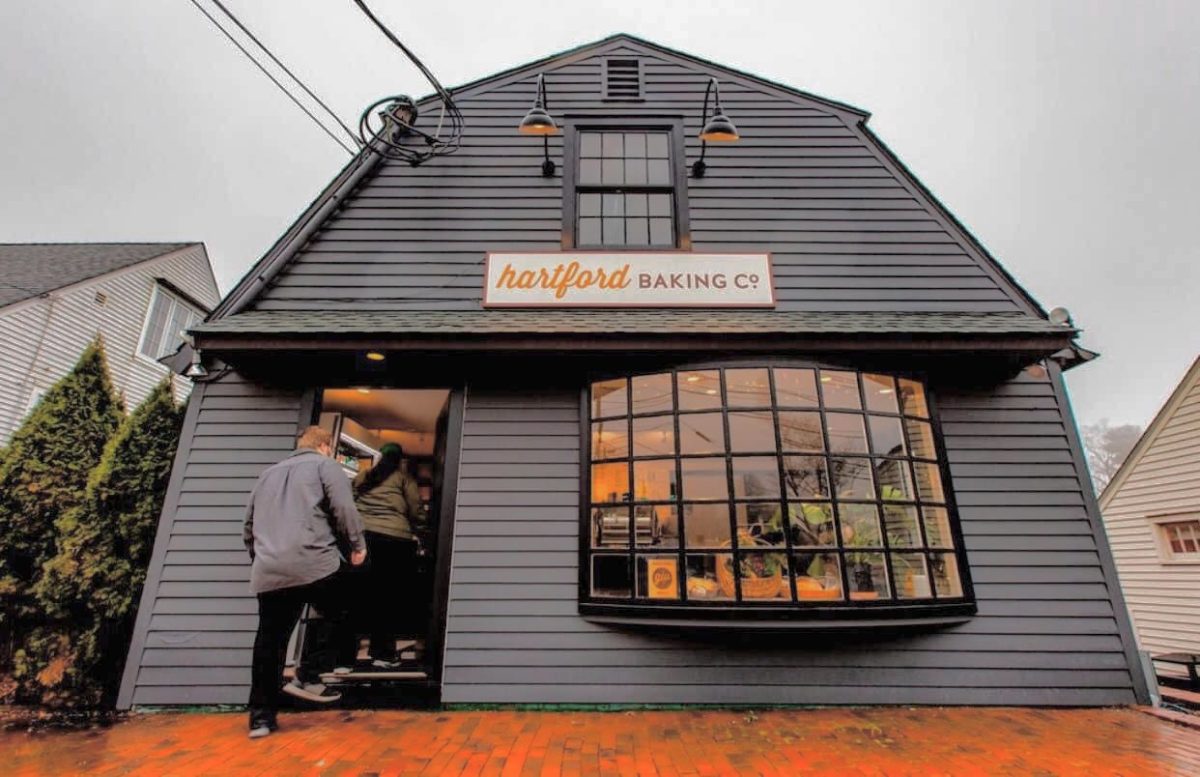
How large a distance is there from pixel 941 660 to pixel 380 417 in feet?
19.9

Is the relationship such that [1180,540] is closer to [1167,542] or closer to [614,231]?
[1167,542]

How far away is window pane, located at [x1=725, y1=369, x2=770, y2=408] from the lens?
390 centimetres

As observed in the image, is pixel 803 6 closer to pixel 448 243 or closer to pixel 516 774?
pixel 448 243

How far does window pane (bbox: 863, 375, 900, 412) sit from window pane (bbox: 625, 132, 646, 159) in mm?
3389

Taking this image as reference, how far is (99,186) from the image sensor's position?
41.0 m

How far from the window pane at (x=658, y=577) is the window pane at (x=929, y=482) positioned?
2147 millimetres

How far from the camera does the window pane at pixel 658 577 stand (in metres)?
3.64

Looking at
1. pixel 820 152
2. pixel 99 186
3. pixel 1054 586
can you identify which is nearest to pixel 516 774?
pixel 1054 586

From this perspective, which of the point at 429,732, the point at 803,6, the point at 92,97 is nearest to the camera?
Answer: the point at 429,732

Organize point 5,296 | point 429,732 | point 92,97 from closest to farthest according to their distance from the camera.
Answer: point 429,732
point 5,296
point 92,97

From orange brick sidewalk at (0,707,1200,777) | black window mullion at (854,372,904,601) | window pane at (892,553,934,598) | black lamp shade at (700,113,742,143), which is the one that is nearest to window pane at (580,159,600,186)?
black lamp shade at (700,113,742,143)

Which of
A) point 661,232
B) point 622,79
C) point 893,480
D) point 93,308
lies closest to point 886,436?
point 893,480

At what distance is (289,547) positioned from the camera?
9.64 feet

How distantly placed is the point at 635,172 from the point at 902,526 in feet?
14.1
